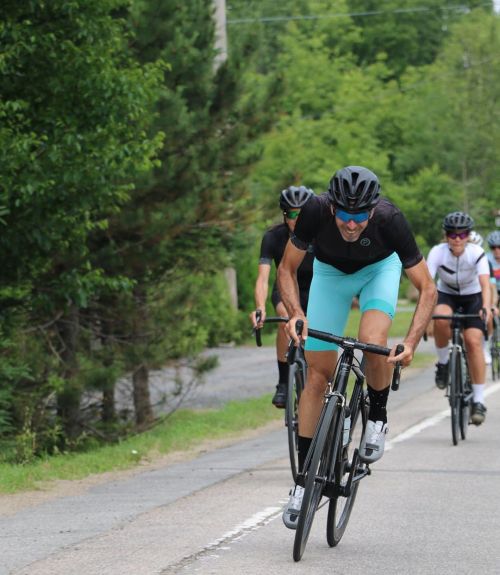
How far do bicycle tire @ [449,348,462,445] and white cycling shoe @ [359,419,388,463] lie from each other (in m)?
5.05

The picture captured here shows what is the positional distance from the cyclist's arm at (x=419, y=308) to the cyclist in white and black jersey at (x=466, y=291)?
213 inches

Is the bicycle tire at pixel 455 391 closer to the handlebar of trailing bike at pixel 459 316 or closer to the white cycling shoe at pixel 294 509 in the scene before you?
the handlebar of trailing bike at pixel 459 316

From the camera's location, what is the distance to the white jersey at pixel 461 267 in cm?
1282

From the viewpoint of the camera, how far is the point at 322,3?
6519cm

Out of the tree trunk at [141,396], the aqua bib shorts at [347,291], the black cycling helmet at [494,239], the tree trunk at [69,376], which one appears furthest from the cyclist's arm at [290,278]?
the black cycling helmet at [494,239]

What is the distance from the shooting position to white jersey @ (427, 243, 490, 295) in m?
12.8

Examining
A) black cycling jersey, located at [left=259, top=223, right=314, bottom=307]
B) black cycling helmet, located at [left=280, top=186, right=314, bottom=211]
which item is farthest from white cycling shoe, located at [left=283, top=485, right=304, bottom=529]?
black cycling jersey, located at [left=259, top=223, right=314, bottom=307]

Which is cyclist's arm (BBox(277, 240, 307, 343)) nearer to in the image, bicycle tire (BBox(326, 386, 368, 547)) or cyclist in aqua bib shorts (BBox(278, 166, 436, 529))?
cyclist in aqua bib shorts (BBox(278, 166, 436, 529))

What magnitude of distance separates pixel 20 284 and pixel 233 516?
6.19m

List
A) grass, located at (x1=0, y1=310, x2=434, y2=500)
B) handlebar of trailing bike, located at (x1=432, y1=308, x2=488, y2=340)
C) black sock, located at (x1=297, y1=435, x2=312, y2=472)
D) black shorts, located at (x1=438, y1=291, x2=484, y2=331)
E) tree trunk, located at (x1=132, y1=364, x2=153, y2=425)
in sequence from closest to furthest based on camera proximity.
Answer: black sock, located at (x1=297, y1=435, x2=312, y2=472) < grass, located at (x1=0, y1=310, x2=434, y2=500) < handlebar of trailing bike, located at (x1=432, y1=308, x2=488, y2=340) < black shorts, located at (x1=438, y1=291, x2=484, y2=331) < tree trunk, located at (x1=132, y1=364, x2=153, y2=425)

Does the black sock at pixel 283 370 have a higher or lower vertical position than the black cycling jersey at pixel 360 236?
lower

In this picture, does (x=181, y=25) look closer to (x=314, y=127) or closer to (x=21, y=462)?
(x=21, y=462)

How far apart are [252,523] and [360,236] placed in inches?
75.6

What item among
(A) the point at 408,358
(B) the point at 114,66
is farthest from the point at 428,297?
(B) the point at 114,66
